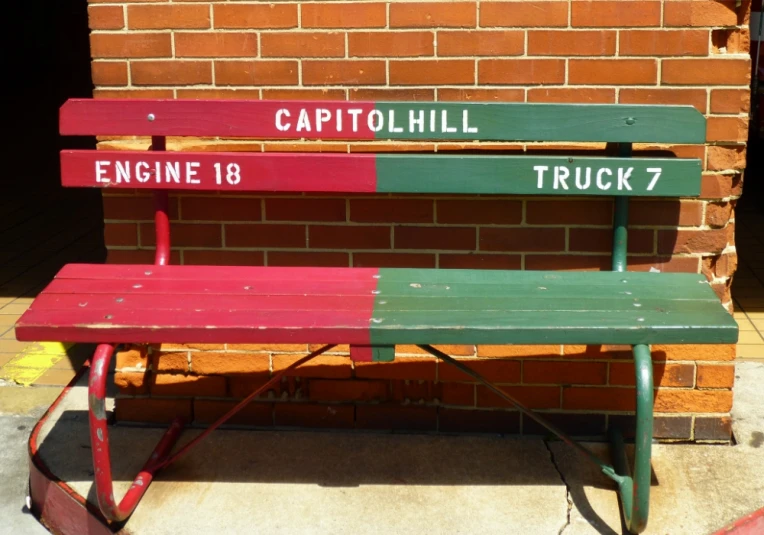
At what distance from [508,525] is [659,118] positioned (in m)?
1.18

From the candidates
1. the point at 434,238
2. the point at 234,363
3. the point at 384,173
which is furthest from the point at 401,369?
the point at 384,173

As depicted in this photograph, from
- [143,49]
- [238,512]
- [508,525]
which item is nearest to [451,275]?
[508,525]

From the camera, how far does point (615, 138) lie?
2771mm

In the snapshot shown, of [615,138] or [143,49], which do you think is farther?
[143,49]

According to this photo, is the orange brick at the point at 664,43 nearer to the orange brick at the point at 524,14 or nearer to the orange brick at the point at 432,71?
the orange brick at the point at 524,14

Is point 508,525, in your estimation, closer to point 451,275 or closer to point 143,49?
point 451,275

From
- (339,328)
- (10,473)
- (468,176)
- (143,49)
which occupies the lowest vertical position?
(10,473)

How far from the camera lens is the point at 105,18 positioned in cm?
296

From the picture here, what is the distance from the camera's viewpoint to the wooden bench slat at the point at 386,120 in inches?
109

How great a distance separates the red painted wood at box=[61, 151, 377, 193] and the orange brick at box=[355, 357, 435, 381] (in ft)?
1.91

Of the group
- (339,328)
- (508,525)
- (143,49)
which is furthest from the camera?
(143,49)

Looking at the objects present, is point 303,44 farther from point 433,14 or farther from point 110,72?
point 110,72

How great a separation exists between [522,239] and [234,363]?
3.20 ft

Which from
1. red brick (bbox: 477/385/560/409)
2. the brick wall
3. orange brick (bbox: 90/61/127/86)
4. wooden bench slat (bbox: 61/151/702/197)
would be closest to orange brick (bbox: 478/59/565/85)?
the brick wall
